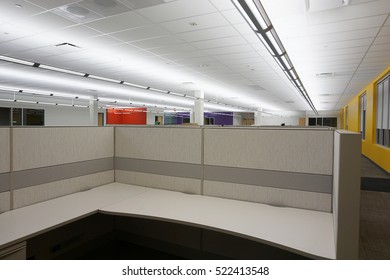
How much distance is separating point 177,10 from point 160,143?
2.29m

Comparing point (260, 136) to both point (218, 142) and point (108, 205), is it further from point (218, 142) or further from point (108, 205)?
point (108, 205)

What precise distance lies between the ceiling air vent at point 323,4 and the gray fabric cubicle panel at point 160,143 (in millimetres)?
2613

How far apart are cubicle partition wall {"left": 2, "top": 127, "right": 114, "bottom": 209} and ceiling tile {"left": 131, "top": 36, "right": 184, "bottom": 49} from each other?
2.90 m

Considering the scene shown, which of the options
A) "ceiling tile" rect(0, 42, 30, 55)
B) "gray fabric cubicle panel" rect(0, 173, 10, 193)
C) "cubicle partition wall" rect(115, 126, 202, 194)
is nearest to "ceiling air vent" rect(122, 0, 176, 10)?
"cubicle partition wall" rect(115, 126, 202, 194)

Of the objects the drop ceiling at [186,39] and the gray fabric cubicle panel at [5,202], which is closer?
the gray fabric cubicle panel at [5,202]

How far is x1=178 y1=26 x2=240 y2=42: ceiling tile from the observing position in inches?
185

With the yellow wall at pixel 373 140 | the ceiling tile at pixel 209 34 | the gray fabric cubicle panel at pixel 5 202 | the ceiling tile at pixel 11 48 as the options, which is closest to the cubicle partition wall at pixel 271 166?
the gray fabric cubicle panel at pixel 5 202

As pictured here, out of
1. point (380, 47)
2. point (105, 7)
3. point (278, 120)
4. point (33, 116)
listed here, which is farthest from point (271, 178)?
point (278, 120)

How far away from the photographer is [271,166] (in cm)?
226

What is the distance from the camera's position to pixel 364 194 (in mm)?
5328

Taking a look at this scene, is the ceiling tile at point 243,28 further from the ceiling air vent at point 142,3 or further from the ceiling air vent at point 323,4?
the ceiling air vent at point 142,3

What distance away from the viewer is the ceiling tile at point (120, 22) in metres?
4.23

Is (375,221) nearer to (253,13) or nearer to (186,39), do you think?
(253,13)

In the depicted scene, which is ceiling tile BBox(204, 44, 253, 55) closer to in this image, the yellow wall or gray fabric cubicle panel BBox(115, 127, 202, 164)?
gray fabric cubicle panel BBox(115, 127, 202, 164)
